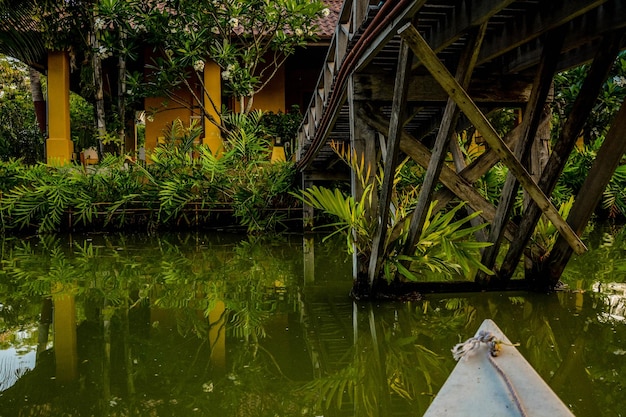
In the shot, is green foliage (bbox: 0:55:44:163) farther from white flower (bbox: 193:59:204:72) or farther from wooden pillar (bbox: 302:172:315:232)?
wooden pillar (bbox: 302:172:315:232)

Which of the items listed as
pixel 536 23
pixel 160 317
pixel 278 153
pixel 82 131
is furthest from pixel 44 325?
pixel 82 131

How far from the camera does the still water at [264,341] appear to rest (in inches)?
125

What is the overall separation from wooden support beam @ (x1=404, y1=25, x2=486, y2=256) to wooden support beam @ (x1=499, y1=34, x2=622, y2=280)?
87 cm

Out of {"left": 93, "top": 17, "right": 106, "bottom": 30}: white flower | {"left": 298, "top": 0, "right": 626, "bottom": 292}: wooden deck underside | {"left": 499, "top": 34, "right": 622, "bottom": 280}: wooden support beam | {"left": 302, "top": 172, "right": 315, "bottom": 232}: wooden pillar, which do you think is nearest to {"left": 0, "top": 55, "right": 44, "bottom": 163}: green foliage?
{"left": 93, "top": 17, "right": 106, "bottom": 30}: white flower

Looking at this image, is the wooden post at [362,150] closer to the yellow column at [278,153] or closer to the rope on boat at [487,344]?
the rope on boat at [487,344]

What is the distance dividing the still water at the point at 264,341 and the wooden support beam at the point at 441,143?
0.67 metres

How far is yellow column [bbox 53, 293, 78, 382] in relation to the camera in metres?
3.68

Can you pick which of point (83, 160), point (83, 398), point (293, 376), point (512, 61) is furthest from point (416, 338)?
point (83, 160)

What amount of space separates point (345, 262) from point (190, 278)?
2.07 metres

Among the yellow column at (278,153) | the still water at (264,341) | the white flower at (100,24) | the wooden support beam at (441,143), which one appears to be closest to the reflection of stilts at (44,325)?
the still water at (264,341)

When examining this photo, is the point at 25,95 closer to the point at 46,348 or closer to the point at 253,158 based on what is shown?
the point at 253,158

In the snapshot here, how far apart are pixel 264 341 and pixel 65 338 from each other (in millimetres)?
1458

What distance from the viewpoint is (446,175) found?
17.0 feet

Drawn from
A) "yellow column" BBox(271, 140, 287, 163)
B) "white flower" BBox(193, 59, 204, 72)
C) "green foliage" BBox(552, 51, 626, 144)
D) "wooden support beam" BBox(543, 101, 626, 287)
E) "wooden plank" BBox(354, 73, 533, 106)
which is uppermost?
"white flower" BBox(193, 59, 204, 72)
